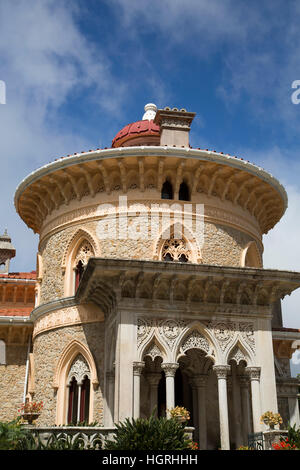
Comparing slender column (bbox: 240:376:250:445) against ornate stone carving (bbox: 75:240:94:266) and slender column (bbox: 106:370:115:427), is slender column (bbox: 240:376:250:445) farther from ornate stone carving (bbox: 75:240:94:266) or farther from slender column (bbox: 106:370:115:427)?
ornate stone carving (bbox: 75:240:94:266)

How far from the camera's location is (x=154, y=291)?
13977 mm

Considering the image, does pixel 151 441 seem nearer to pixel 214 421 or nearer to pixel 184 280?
pixel 184 280

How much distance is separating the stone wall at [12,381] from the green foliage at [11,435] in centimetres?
886

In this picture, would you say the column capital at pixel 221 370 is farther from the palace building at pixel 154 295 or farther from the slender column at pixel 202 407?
the slender column at pixel 202 407

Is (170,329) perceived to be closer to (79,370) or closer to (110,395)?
(110,395)

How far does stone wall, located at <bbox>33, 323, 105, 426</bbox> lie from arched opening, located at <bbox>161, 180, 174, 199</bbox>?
459 centimetres

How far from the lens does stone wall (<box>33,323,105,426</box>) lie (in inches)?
620

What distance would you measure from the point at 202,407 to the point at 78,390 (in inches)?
146

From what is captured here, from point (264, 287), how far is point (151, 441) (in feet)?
19.4

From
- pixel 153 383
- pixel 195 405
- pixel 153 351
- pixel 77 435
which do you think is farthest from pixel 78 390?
pixel 77 435

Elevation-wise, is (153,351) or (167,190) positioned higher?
(167,190)

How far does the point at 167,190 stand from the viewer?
17656mm

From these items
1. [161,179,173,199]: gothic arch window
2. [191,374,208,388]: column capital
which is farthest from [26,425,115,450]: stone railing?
[161,179,173,199]: gothic arch window

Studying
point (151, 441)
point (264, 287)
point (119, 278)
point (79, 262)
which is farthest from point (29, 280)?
point (151, 441)
